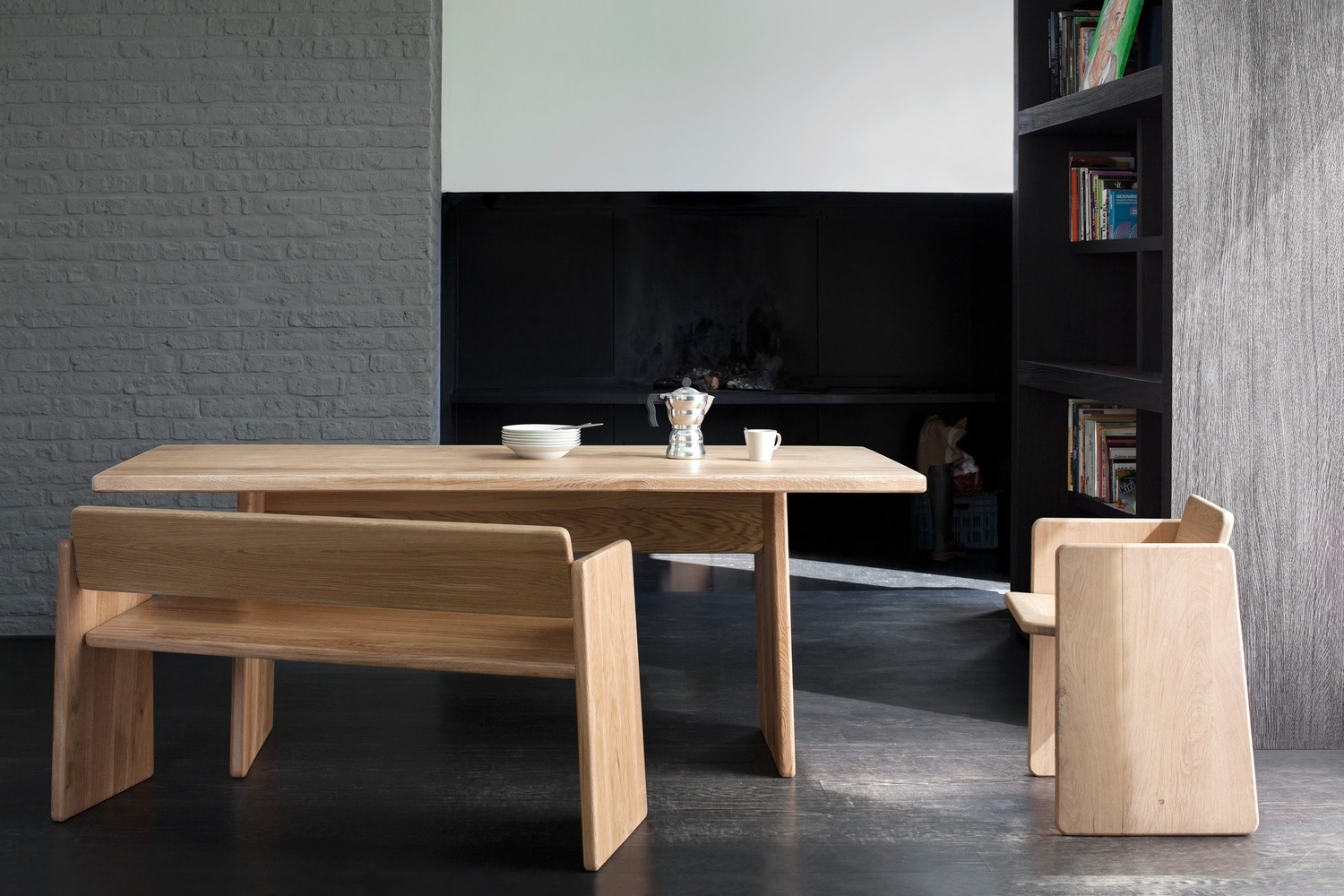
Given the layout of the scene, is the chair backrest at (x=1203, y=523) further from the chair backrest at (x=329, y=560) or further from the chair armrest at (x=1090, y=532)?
the chair backrest at (x=329, y=560)

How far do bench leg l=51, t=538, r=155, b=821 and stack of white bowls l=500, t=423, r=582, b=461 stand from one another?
95 cm

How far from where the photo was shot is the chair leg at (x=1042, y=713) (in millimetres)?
2928

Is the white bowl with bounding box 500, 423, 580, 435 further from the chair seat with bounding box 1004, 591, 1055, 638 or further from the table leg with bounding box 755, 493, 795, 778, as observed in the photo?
the chair seat with bounding box 1004, 591, 1055, 638

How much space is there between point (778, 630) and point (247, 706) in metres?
1.29

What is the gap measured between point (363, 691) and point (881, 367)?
3.24m

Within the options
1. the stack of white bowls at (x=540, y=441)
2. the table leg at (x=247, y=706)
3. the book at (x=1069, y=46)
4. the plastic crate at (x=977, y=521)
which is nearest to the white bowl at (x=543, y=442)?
the stack of white bowls at (x=540, y=441)

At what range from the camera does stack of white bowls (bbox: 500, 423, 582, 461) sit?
9.79 feet

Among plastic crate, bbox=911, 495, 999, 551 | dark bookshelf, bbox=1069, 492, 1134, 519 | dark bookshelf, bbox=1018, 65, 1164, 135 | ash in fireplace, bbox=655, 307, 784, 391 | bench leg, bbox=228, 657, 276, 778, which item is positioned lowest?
bench leg, bbox=228, 657, 276, 778

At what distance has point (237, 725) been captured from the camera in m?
2.88

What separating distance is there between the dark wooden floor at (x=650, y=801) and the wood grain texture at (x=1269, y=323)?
361 millimetres

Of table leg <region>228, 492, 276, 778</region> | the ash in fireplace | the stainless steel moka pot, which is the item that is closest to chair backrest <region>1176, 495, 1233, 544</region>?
the stainless steel moka pot

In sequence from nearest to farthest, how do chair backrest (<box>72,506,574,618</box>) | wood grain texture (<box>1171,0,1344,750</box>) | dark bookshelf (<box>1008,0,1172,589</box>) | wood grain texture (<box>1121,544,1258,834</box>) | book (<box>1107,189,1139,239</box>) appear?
chair backrest (<box>72,506,574,618</box>)
wood grain texture (<box>1121,544,1258,834</box>)
wood grain texture (<box>1171,0,1344,750</box>)
book (<box>1107,189,1139,239</box>)
dark bookshelf (<box>1008,0,1172,589</box>)

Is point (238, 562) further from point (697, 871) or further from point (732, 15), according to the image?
point (732, 15)

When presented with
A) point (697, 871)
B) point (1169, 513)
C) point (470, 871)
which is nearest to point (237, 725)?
point (470, 871)
